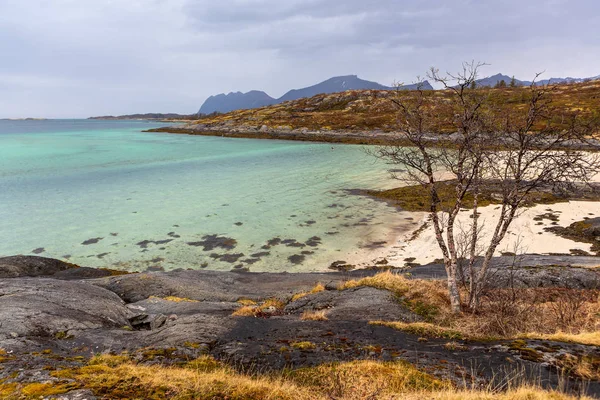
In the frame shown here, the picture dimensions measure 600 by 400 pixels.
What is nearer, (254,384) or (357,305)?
(254,384)

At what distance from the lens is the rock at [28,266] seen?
2014cm

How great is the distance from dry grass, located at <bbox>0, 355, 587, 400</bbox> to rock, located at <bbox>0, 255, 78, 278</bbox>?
1798 centimetres

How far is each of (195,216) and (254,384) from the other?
106 ft

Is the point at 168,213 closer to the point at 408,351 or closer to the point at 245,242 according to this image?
the point at 245,242

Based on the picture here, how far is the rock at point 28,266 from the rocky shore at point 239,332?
5.97 m

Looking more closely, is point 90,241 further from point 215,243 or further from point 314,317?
point 314,317

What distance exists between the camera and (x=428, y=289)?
1633 centimetres

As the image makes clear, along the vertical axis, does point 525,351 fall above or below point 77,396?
below

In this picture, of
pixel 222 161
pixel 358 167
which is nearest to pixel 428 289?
pixel 358 167


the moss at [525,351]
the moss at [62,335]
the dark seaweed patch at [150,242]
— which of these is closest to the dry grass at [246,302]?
the moss at [62,335]

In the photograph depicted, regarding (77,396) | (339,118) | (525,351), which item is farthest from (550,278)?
(339,118)

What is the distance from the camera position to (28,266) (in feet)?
70.2

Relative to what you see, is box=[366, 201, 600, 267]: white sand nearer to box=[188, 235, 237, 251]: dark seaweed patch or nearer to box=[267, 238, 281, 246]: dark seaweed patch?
box=[267, 238, 281, 246]: dark seaweed patch

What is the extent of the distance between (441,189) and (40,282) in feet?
153
